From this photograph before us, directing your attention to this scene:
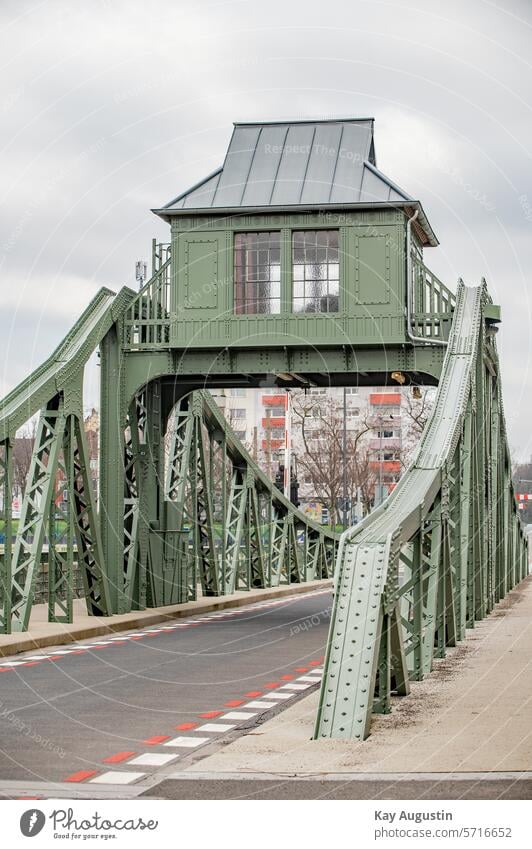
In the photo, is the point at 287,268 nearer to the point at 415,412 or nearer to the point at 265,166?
the point at 265,166

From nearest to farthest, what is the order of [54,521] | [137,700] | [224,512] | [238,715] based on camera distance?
1. [238,715]
2. [137,700]
3. [54,521]
4. [224,512]

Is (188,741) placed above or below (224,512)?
below

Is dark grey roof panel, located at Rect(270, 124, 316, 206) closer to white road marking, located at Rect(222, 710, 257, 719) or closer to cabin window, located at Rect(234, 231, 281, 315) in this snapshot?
cabin window, located at Rect(234, 231, 281, 315)

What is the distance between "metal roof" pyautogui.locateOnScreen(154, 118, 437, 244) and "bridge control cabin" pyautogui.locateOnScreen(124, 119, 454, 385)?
1.1 inches

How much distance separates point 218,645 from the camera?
860 inches

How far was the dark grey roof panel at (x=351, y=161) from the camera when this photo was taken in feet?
84.1

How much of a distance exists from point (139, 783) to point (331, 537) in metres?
45.3

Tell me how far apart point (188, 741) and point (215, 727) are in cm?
99

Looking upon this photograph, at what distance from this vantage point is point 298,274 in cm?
2570

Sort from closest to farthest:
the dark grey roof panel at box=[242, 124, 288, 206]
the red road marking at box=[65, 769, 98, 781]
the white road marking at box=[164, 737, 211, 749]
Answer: the red road marking at box=[65, 769, 98, 781], the white road marking at box=[164, 737, 211, 749], the dark grey roof panel at box=[242, 124, 288, 206]

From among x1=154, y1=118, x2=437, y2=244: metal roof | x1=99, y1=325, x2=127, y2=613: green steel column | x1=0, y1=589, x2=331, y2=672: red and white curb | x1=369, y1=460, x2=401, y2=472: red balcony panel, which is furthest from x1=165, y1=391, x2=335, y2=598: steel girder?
x1=369, y1=460, x2=401, y2=472: red balcony panel

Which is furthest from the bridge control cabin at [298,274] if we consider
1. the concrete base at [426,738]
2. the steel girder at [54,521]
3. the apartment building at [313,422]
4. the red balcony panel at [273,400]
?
the red balcony panel at [273,400]

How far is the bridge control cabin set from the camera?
83.1ft

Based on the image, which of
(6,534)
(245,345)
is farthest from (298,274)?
(6,534)
